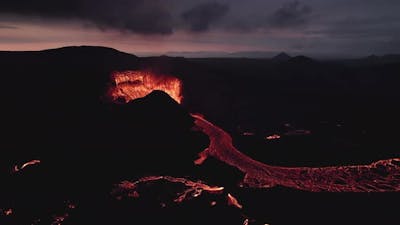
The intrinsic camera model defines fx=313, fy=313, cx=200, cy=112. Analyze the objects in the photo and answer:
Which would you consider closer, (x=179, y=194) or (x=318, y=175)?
(x=179, y=194)

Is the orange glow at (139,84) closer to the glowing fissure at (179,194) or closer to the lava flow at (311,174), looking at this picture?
the lava flow at (311,174)

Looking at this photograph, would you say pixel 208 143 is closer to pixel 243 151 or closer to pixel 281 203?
pixel 243 151

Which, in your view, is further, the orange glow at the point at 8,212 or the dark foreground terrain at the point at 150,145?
the dark foreground terrain at the point at 150,145

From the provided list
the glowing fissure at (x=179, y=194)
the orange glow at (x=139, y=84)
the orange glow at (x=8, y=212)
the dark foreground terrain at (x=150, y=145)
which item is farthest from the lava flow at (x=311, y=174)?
the orange glow at (x=8, y=212)

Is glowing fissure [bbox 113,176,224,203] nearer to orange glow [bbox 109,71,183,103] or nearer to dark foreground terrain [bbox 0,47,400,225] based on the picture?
dark foreground terrain [bbox 0,47,400,225]

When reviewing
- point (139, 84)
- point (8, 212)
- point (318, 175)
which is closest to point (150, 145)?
point (8, 212)

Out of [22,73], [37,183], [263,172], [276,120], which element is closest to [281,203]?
[263,172]

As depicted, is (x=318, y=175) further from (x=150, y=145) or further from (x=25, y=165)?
(x=25, y=165)
